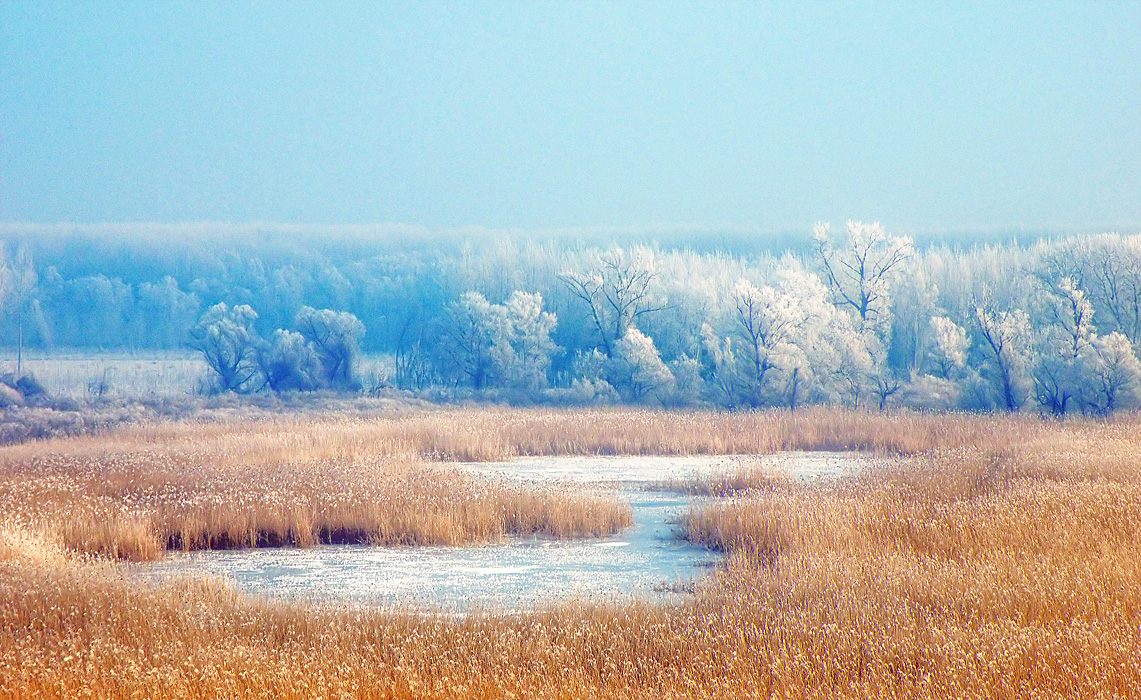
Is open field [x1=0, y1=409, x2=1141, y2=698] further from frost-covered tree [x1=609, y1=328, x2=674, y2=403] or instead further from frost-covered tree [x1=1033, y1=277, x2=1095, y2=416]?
frost-covered tree [x1=609, y1=328, x2=674, y2=403]

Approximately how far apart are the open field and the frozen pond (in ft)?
1.80

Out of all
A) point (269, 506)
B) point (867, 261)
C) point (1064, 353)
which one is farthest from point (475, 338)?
point (269, 506)

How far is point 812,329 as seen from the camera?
44.8 metres

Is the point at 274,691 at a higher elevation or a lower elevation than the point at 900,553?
higher

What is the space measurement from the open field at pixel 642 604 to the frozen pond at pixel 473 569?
0.55m

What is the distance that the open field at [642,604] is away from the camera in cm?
677

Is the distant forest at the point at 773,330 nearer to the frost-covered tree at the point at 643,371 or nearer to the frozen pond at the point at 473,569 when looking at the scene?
the frost-covered tree at the point at 643,371

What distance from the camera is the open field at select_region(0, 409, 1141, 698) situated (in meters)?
6.77

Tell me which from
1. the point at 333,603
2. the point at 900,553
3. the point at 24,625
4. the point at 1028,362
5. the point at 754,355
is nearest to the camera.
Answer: the point at 24,625

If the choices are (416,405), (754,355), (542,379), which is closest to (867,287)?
(754,355)

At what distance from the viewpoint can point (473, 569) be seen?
12.1 m

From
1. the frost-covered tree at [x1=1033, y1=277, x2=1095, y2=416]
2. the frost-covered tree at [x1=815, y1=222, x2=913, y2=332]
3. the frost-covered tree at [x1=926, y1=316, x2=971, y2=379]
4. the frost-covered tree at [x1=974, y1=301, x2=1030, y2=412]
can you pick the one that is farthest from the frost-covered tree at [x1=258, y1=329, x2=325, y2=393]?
the frost-covered tree at [x1=1033, y1=277, x2=1095, y2=416]

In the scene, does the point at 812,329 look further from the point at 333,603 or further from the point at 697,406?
the point at 333,603

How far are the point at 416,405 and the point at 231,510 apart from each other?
30486 millimetres
